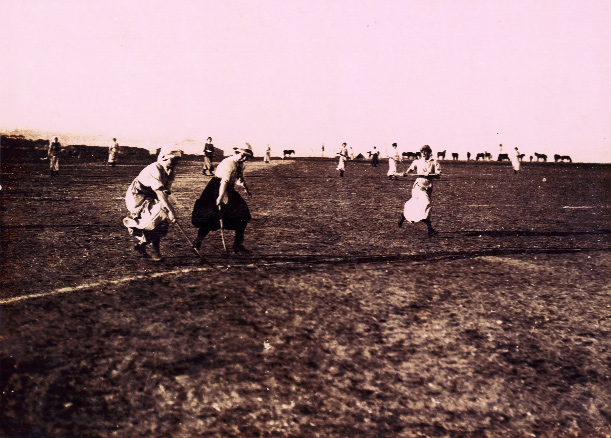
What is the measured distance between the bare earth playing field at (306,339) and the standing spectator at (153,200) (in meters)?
0.40

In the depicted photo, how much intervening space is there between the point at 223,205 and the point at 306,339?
11.6ft

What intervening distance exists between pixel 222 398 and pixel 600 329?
11.3 feet

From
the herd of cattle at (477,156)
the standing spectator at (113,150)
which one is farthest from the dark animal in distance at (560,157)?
the standing spectator at (113,150)

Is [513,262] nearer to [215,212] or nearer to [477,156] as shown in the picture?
[215,212]

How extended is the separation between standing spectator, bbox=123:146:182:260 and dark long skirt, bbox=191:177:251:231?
484 mm

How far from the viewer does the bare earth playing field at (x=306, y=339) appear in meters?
3.26

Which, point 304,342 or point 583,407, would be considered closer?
point 583,407

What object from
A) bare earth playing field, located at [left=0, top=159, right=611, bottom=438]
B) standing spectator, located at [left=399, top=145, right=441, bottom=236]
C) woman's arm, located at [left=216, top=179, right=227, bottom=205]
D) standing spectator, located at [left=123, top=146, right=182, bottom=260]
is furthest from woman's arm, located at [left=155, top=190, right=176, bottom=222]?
standing spectator, located at [left=399, top=145, right=441, bottom=236]

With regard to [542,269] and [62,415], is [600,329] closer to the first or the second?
[542,269]

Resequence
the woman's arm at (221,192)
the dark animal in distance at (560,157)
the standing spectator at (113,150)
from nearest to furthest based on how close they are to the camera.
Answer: the woman's arm at (221,192)
the standing spectator at (113,150)
the dark animal in distance at (560,157)

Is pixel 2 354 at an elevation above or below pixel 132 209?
below

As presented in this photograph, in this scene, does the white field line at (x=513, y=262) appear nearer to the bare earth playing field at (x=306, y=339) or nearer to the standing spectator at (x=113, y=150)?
the bare earth playing field at (x=306, y=339)

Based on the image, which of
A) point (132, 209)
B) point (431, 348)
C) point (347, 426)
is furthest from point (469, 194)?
point (347, 426)

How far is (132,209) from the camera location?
713 cm
